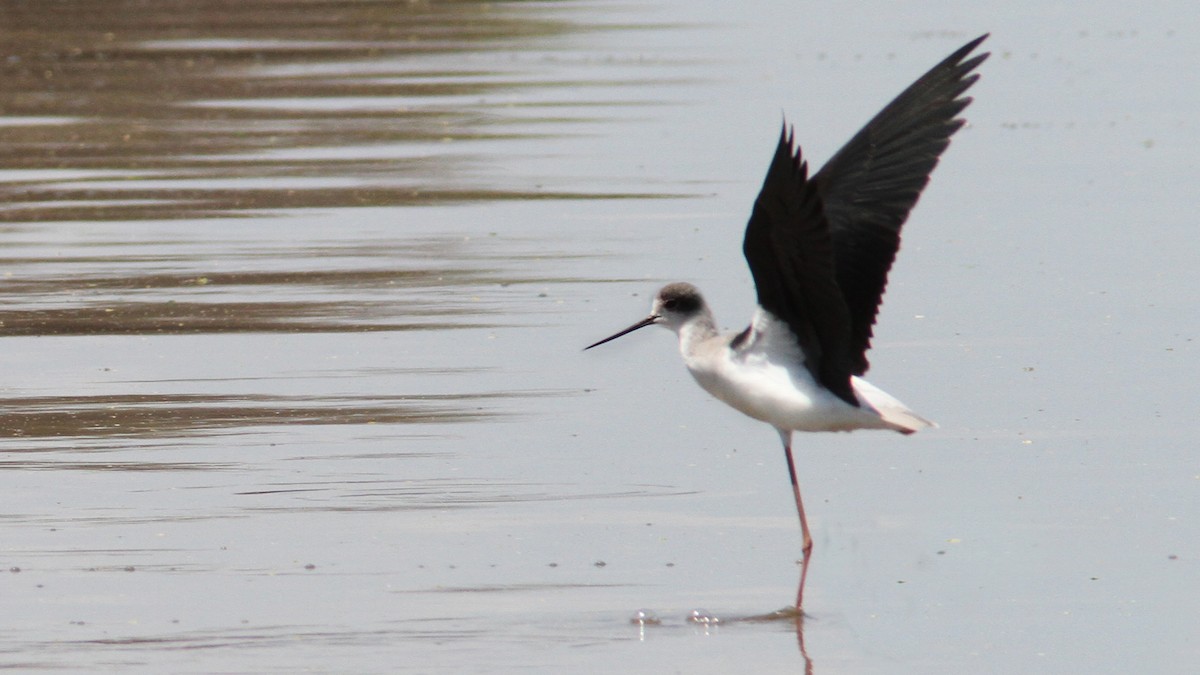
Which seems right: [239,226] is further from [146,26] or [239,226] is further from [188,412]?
[146,26]

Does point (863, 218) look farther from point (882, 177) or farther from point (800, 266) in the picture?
point (800, 266)

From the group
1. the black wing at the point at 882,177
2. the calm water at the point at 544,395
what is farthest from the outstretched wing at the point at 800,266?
the calm water at the point at 544,395

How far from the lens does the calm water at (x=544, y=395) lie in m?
6.37

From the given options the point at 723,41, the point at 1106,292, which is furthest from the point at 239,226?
the point at 723,41

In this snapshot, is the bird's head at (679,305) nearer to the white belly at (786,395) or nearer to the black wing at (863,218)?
the white belly at (786,395)

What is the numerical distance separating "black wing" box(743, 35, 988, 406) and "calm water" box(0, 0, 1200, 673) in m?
0.69

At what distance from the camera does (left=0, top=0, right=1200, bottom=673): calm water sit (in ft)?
20.9

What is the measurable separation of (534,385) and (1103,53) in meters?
13.2

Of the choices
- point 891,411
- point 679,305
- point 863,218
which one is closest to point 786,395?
point 891,411

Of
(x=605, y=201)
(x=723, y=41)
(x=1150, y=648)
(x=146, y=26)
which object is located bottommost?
(x=1150, y=648)

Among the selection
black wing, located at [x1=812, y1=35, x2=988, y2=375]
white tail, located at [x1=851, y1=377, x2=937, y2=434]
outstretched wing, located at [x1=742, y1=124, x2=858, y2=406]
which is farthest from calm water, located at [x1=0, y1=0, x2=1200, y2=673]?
black wing, located at [x1=812, y1=35, x2=988, y2=375]

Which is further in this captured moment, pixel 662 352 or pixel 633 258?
pixel 633 258

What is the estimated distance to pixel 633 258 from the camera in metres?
11.8

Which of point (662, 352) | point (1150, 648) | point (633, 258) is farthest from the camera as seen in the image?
point (633, 258)
